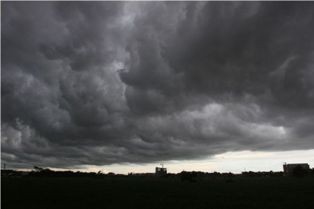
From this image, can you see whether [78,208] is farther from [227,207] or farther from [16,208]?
[227,207]

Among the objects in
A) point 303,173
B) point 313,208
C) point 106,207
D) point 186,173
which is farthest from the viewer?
point 303,173

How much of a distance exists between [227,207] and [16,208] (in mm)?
20209

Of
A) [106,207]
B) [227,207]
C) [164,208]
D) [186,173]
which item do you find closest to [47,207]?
[106,207]

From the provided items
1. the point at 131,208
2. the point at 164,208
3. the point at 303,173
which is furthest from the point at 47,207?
the point at 303,173

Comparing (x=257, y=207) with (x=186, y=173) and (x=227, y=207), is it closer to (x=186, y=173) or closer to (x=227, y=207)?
(x=227, y=207)

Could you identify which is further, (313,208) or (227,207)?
(227,207)

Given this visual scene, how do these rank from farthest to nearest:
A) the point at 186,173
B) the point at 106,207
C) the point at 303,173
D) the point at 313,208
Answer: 1. the point at 303,173
2. the point at 186,173
3. the point at 106,207
4. the point at 313,208

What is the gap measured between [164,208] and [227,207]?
6277 mm

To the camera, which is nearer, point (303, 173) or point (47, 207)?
point (47, 207)

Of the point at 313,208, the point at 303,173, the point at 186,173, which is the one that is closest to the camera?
the point at 313,208

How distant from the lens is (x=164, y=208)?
101 feet

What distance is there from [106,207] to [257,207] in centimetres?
1447

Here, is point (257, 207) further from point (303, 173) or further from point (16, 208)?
point (303, 173)

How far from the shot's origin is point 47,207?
31.9 meters
